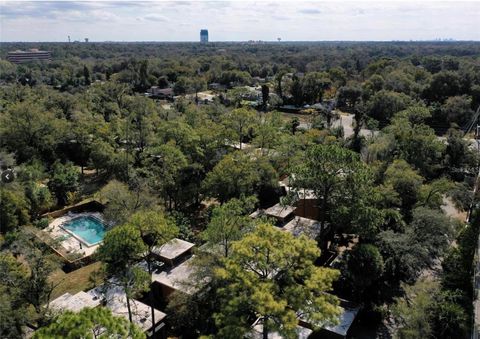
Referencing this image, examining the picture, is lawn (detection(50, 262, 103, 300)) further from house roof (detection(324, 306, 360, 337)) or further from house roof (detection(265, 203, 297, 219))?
house roof (detection(324, 306, 360, 337))

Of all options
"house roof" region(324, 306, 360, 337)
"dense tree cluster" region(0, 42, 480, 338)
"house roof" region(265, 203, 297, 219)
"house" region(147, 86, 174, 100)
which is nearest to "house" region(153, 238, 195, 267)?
"dense tree cluster" region(0, 42, 480, 338)

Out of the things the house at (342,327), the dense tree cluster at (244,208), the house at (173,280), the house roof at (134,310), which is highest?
the dense tree cluster at (244,208)

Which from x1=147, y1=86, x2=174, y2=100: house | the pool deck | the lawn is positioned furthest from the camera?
x1=147, y1=86, x2=174, y2=100: house

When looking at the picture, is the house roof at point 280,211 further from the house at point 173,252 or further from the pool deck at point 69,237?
the pool deck at point 69,237

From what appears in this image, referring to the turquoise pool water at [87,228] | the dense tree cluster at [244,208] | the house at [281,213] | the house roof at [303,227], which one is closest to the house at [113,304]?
the dense tree cluster at [244,208]

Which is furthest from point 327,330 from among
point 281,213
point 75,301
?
point 75,301
